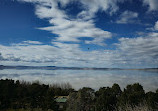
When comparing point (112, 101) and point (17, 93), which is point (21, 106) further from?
point (112, 101)

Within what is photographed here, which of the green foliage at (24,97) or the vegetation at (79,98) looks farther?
the green foliage at (24,97)

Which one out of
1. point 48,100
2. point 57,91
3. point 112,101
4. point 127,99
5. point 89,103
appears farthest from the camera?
point 57,91

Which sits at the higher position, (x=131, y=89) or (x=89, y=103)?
(x=131, y=89)

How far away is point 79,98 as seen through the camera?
18562 mm

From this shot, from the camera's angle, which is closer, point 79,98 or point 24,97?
point 79,98

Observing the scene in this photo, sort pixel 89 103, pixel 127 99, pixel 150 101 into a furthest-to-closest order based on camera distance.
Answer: pixel 89 103 < pixel 127 99 < pixel 150 101

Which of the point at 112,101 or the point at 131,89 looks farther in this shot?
the point at 131,89

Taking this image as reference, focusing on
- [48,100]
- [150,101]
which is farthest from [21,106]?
[150,101]

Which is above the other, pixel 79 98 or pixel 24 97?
pixel 79 98

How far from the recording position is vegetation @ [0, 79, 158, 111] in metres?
17.0

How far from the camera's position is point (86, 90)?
65.8 ft

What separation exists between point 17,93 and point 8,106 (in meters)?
2.31

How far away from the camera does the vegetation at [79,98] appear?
17031mm

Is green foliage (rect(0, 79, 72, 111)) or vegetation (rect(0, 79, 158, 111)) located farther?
green foliage (rect(0, 79, 72, 111))
